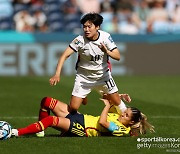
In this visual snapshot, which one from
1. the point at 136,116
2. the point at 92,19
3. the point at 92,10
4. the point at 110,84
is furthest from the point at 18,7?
the point at 136,116

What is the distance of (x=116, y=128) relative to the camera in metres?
10.1

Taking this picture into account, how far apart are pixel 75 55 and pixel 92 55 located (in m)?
11.8

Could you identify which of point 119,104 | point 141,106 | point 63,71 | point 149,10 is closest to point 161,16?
point 149,10

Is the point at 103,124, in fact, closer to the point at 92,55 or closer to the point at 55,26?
the point at 92,55

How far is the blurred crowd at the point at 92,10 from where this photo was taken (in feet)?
80.7

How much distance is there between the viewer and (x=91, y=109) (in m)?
14.6

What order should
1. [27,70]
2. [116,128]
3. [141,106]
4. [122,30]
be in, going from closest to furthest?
[116,128], [141,106], [27,70], [122,30]

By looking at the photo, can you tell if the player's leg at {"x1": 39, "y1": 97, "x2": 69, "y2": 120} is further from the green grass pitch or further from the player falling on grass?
the green grass pitch

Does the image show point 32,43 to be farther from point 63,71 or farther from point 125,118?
point 125,118

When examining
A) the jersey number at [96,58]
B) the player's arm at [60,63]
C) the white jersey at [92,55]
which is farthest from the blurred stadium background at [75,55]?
the player's arm at [60,63]

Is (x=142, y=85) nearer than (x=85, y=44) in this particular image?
No

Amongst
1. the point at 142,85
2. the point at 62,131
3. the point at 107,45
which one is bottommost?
the point at 142,85

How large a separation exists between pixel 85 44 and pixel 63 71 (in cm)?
1235

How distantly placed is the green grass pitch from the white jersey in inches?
44.1
